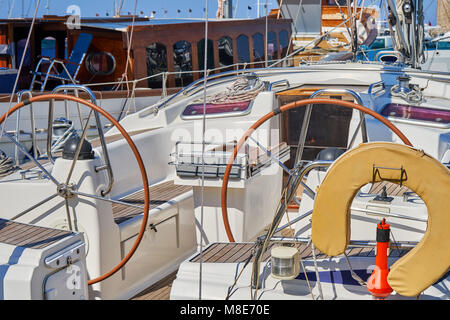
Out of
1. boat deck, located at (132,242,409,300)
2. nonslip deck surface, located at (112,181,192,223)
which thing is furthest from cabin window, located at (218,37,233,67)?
boat deck, located at (132,242,409,300)

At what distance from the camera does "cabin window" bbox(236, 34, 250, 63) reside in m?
13.3

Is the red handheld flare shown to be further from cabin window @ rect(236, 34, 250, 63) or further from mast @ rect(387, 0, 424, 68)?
cabin window @ rect(236, 34, 250, 63)

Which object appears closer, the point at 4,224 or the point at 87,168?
the point at 4,224

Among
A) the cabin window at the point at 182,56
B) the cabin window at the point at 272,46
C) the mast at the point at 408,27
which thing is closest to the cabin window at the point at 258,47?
the cabin window at the point at 272,46

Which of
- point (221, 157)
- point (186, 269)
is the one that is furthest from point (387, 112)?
point (186, 269)

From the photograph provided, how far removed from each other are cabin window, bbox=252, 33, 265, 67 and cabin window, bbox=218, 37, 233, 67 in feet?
2.59

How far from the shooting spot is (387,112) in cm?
553

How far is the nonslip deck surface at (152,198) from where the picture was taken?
4469mm

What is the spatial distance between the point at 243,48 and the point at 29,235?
10.7 m

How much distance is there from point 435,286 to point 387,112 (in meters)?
3.00

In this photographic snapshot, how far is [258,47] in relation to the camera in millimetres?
13852

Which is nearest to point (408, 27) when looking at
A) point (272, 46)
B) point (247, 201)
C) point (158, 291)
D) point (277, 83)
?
point (277, 83)

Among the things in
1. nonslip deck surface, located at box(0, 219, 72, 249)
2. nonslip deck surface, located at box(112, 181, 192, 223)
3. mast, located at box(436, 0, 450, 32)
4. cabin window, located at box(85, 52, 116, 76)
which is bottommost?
nonslip deck surface, located at box(112, 181, 192, 223)
